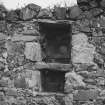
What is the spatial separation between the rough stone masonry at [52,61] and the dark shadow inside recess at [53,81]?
0.59 ft

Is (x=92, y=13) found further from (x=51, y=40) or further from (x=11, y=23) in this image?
(x=11, y=23)

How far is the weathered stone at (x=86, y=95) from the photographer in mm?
3828

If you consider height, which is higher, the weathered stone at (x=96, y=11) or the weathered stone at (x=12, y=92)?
the weathered stone at (x=96, y=11)

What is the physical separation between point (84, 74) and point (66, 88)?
36 cm

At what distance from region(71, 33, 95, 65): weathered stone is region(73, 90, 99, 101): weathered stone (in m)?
0.44

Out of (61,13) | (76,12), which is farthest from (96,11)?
(61,13)

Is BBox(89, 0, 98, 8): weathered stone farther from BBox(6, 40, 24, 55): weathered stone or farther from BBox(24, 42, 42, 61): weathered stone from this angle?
BBox(6, 40, 24, 55): weathered stone

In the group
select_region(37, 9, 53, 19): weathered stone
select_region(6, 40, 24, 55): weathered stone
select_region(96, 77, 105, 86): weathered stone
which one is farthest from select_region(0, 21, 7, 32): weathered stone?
select_region(96, 77, 105, 86): weathered stone

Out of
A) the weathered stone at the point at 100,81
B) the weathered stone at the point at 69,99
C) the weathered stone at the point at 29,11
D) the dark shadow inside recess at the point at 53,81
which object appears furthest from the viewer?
the dark shadow inside recess at the point at 53,81

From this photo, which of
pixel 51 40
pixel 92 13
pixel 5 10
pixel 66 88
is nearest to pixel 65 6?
pixel 92 13

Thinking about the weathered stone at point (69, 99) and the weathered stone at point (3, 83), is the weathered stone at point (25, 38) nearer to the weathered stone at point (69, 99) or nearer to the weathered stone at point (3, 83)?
the weathered stone at point (3, 83)

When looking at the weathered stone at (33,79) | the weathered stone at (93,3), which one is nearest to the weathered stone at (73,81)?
the weathered stone at (33,79)

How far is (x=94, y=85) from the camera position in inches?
151

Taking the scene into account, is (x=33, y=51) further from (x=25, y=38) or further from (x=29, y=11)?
(x=29, y=11)
